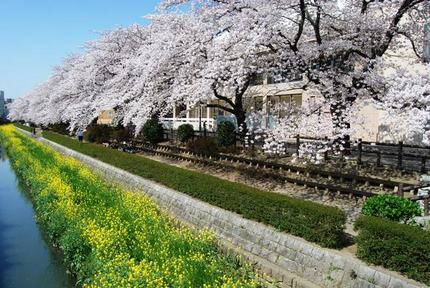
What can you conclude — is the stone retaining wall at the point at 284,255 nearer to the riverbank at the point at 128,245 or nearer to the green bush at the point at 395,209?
the riverbank at the point at 128,245

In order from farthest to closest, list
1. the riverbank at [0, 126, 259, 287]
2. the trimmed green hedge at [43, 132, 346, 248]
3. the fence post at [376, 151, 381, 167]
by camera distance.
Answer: the fence post at [376, 151, 381, 167], the trimmed green hedge at [43, 132, 346, 248], the riverbank at [0, 126, 259, 287]

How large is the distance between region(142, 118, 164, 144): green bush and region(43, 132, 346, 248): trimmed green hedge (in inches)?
519

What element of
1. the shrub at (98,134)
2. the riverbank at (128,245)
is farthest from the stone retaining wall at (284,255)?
the shrub at (98,134)

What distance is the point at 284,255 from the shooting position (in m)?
7.28

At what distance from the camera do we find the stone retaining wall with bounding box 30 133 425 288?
587 cm

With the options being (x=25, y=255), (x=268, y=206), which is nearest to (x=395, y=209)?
(x=268, y=206)

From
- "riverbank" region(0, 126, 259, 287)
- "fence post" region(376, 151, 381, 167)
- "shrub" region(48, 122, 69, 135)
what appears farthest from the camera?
"shrub" region(48, 122, 69, 135)

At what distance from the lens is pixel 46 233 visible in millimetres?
12500

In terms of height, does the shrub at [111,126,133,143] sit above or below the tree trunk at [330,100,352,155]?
below

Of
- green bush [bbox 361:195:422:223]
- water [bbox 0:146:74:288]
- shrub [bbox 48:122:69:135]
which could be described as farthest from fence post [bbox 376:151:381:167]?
shrub [bbox 48:122:69:135]

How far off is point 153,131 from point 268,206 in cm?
1917

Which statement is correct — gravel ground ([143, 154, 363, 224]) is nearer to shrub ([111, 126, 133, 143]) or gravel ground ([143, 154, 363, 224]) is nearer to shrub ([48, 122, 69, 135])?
shrub ([111, 126, 133, 143])

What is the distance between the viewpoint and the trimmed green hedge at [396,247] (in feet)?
17.9

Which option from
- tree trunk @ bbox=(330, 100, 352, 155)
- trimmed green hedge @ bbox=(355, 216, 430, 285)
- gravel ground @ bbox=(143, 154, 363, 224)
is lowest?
gravel ground @ bbox=(143, 154, 363, 224)
